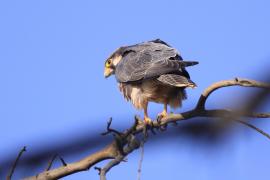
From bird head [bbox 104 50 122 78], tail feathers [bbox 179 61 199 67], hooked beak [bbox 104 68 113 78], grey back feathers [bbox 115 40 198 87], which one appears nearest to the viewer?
tail feathers [bbox 179 61 199 67]

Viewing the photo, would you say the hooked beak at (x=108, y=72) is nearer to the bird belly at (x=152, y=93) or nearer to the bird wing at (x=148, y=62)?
the bird wing at (x=148, y=62)

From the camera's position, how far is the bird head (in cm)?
561

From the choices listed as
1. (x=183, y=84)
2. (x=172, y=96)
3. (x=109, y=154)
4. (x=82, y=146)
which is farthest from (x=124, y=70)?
(x=82, y=146)

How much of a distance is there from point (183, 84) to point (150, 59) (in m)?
0.91

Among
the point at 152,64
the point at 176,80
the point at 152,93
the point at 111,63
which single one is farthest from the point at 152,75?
the point at 111,63

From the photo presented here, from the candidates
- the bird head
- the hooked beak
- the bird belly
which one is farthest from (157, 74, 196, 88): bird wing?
the hooked beak

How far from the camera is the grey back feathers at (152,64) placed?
409 centimetres

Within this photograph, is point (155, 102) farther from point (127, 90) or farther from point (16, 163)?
point (16, 163)

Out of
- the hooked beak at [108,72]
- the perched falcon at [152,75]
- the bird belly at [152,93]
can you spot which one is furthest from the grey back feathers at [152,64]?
the hooked beak at [108,72]

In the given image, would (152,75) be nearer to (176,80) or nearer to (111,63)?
(176,80)

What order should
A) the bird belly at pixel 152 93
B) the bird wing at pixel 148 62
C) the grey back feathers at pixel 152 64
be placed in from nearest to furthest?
the grey back feathers at pixel 152 64
the bird wing at pixel 148 62
the bird belly at pixel 152 93

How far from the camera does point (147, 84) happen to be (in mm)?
4590

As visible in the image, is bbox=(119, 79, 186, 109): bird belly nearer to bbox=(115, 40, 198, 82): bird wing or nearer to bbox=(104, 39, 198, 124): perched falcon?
bbox=(104, 39, 198, 124): perched falcon

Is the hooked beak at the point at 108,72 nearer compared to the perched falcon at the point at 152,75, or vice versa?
the perched falcon at the point at 152,75
